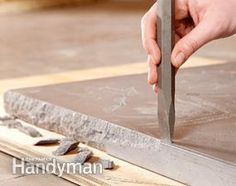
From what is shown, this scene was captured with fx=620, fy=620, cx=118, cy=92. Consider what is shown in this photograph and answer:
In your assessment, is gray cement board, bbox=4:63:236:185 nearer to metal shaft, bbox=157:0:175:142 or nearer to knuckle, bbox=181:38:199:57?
metal shaft, bbox=157:0:175:142

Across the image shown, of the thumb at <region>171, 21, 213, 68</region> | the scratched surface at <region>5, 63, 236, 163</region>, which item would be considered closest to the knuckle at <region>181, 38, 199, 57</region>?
the thumb at <region>171, 21, 213, 68</region>

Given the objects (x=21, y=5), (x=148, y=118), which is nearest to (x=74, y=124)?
(x=148, y=118)

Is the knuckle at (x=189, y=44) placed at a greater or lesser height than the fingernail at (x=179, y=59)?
greater

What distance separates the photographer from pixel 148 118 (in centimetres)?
157

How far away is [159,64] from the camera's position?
1.33 metres

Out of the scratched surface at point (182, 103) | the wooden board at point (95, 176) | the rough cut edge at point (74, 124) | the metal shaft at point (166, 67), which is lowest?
the wooden board at point (95, 176)

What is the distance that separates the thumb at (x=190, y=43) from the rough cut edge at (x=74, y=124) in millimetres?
204

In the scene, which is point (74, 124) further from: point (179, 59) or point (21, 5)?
point (21, 5)

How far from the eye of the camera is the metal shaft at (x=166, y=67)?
1.30m

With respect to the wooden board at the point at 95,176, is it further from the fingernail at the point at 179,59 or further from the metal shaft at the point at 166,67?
the fingernail at the point at 179,59

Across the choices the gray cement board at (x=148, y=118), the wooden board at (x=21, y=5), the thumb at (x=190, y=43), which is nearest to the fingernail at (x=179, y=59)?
the thumb at (x=190, y=43)

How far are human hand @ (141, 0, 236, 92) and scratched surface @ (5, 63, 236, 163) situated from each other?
0.17 meters

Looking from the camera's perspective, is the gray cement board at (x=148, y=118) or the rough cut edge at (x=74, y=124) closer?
the gray cement board at (x=148, y=118)

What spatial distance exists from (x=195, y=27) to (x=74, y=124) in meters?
0.47
